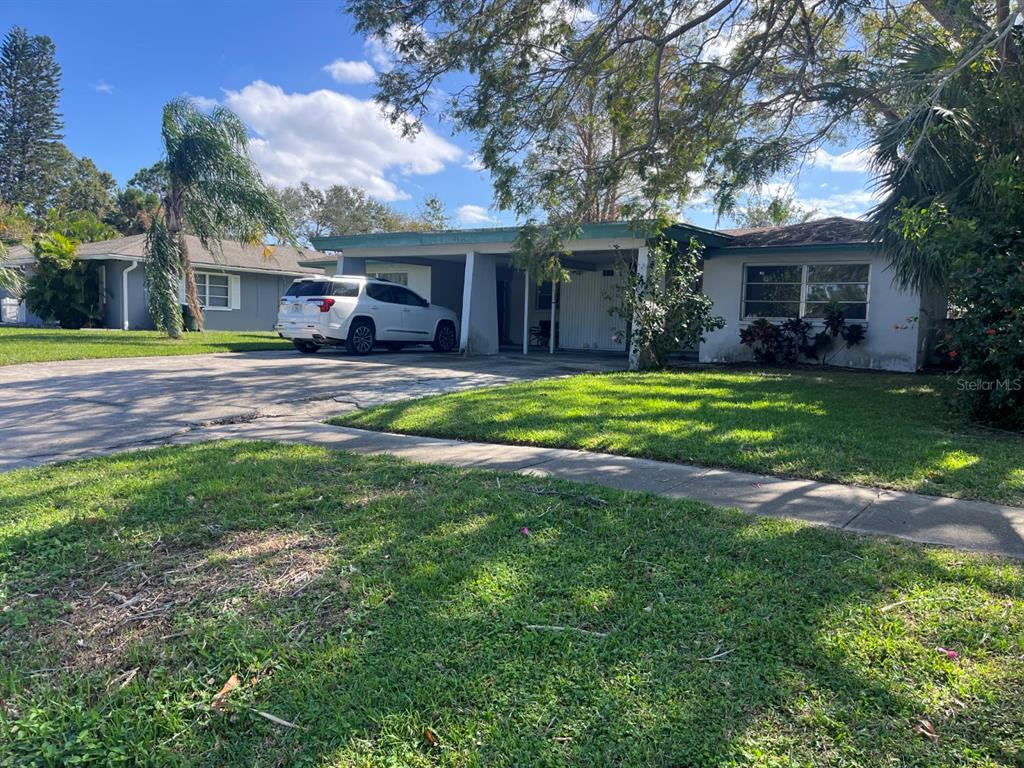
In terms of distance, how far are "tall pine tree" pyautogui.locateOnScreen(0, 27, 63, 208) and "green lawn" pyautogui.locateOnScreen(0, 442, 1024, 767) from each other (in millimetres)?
57128

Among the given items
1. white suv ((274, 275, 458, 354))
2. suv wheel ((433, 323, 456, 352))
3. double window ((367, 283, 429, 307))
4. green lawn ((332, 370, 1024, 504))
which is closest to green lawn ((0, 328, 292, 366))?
white suv ((274, 275, 458, 354))

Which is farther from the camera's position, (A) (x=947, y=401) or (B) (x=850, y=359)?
(B) (x=850, y=359)

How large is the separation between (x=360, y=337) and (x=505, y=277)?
824 cm

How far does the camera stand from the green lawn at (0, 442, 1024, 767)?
233cm

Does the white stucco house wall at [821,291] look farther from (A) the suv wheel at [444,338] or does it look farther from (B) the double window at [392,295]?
(B) the double window at [392,295]

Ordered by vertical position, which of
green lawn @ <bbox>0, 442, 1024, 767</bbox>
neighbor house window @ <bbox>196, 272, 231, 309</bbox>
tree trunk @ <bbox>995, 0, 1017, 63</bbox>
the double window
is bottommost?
green lawn @ <bbox>0, 442, 1024, 767</bbox>

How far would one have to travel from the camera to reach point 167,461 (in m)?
5.67

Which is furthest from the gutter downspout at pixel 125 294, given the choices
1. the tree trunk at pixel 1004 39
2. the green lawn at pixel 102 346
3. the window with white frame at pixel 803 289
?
the tree trunk at pixel 1004 39

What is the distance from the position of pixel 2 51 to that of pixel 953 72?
59770mm

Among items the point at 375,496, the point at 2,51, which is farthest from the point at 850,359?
the point at 2,51

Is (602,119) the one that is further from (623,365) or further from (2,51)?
(2,51)

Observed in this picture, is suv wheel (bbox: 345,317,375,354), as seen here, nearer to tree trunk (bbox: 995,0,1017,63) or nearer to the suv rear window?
the suv rear window

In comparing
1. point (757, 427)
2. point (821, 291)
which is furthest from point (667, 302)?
point (757, 427)

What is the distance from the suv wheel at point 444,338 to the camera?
18094 millimetres
